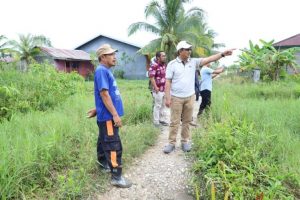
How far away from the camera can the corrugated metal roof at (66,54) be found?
85.9 ft

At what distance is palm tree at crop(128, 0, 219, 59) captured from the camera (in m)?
21.0

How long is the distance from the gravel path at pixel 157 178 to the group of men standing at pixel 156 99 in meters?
0.14

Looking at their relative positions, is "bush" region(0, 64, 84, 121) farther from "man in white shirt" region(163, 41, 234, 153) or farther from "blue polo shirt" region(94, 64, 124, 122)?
"man in white shirt" region(163, 41, 234, 153)

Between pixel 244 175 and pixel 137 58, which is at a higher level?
pixel 137 58

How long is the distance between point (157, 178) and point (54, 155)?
139 centimetres

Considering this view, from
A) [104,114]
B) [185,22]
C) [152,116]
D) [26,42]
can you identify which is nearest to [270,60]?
[152,116]

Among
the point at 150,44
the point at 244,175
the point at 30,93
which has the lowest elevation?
the point at 244,175

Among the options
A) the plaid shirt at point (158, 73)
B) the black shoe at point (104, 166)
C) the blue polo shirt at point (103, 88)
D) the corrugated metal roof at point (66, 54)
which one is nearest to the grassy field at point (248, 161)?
the black shoe at point (104, 166)

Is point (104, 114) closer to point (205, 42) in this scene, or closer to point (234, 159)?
point (234, 159)

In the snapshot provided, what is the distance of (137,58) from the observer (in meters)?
27.7

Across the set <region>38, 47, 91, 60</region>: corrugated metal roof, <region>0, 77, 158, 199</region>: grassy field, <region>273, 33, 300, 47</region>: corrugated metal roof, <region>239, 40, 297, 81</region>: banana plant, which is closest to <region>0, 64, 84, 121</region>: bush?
<region>0, 77, 158, 199</region>: grassy field

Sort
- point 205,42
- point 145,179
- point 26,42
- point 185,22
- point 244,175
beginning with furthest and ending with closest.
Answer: point 26,42 < point 205,42 < point 185,22 < point 145,179 < point 244,175

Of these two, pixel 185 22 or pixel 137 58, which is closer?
pixel 185 22

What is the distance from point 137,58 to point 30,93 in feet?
68.4
